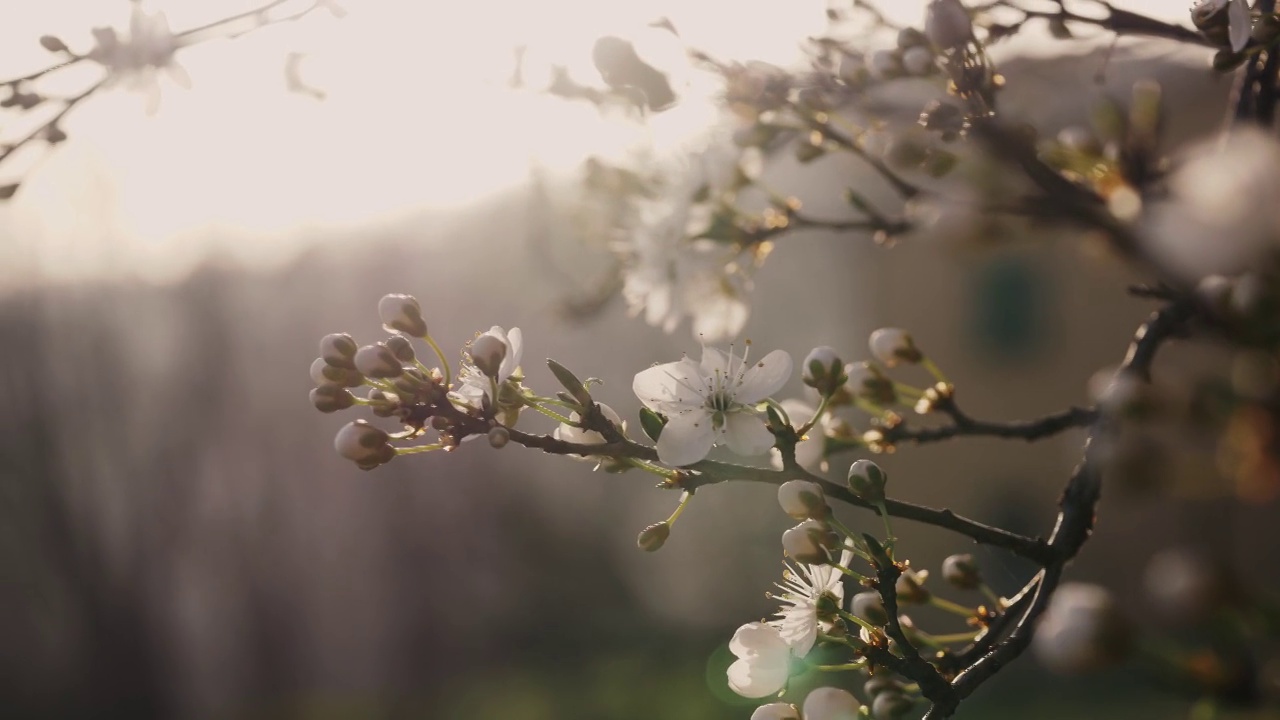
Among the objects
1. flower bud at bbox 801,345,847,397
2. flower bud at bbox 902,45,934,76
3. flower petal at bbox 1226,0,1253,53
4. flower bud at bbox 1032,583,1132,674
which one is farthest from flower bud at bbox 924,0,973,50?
flower bud at bbox 1032,583,1132,674

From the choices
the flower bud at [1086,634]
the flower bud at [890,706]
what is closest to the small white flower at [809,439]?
the flower bud at [890,706]

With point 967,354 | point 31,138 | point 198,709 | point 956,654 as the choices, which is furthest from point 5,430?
point 956,654

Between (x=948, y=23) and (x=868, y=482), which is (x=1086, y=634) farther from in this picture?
(x=948, y=23)

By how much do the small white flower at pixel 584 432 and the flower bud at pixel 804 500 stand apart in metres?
0.19

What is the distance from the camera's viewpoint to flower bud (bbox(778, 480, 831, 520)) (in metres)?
1.08

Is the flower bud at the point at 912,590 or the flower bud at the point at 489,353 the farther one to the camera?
the flower bud at the point at 912,590

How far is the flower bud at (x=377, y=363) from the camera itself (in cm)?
110

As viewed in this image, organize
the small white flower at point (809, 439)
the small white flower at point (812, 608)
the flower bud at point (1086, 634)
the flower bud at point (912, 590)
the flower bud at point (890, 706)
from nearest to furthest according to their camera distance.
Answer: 1. the flower bud at point (1086, 634)
2. the flower bud at point (890, 706)
3. the small white flower at point (812, 608)
4. the flower bud at point (912, 590)
5. the small white flower at point (809, 439)

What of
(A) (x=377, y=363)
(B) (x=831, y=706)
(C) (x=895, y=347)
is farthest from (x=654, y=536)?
(C) (x=895, y=347)

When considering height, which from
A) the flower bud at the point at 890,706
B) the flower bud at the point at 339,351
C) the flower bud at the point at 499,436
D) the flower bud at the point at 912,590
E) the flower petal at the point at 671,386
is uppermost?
the flower bud at the point at 339,351

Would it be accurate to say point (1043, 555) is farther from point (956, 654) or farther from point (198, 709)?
point (198, 709)

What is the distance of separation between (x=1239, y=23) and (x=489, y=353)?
0.83 m

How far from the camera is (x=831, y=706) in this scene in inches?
42.8

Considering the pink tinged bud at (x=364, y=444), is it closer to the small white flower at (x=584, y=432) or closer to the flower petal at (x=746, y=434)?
the small white flower at (x=584, y=432)
